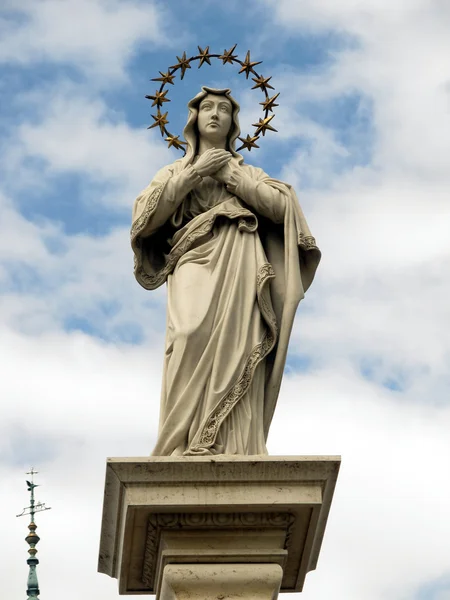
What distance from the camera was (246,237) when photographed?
19.5m

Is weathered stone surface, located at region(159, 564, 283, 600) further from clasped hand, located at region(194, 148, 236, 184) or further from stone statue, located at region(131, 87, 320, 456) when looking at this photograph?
clasped hand, located at region(194, 148, 236, 184)

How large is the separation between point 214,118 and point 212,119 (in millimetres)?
22

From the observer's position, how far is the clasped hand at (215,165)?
19562mm

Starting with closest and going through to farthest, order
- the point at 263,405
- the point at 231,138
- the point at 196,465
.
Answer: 1. the point at 196,465
2. the point at 263,405
3. the point at 231,138

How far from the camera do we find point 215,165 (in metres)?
19.6

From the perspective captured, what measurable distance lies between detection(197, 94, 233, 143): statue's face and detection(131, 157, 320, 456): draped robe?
32 cm

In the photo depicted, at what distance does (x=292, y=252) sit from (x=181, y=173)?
1316 mm

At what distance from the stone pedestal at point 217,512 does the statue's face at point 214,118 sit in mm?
3812

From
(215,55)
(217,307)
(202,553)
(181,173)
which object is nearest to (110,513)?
(202,553)

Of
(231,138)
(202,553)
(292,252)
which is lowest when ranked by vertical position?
(202,553)

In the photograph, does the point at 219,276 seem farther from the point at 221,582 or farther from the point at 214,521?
the point at 221,582

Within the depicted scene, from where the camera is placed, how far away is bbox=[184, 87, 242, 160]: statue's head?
1997 cm

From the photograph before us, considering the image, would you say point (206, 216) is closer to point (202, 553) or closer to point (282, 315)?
point (282, 315)

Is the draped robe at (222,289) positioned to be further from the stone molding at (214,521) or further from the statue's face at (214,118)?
the stone molding at (214,521)
